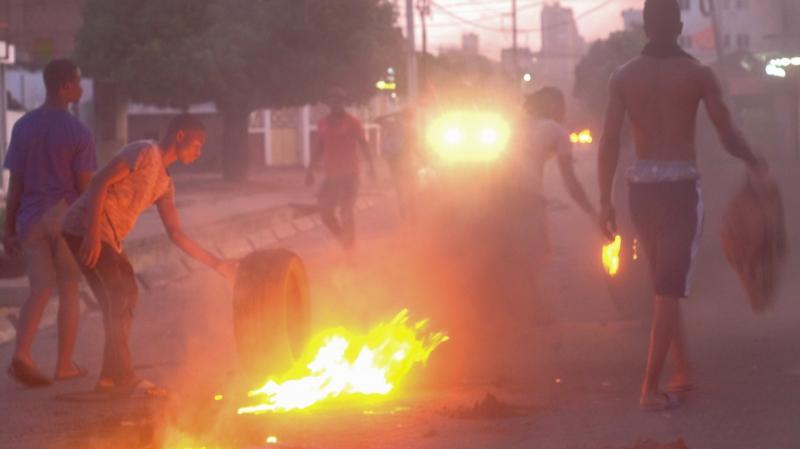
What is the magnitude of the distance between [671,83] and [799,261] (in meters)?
9.85

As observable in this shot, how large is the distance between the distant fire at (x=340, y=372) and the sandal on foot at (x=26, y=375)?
1.57 m

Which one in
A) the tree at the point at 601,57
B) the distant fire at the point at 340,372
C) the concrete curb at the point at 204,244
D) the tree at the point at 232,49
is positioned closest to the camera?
the distant fire at the point at 340,372

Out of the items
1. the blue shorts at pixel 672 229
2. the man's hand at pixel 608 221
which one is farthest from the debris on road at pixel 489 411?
the man's hand at pixel 608 221

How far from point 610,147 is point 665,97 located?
401 mm

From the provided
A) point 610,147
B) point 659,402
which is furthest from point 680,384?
point 610,147

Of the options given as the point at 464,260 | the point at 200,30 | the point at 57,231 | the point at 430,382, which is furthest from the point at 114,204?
the point at 200,30

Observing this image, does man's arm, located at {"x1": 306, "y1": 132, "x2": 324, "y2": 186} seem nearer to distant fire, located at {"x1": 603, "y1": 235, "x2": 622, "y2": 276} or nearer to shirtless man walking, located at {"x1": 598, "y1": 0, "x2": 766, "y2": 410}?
distant fire, located at {"x1": 603, "y1": 235, "x2": 622, "y2": 276}

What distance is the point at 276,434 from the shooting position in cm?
690

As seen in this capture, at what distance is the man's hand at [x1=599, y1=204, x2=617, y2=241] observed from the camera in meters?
8.11

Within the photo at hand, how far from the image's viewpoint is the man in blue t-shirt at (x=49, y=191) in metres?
9.25

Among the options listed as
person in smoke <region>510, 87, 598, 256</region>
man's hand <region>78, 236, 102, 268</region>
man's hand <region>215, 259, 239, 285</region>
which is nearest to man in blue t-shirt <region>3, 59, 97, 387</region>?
man's hand <region>78, 236, 102, 268</region>

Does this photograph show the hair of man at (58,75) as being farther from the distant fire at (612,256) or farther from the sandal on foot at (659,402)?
the sandal on foot at (659,402)

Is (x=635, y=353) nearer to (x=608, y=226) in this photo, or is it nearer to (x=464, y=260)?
(x=608, y=226)

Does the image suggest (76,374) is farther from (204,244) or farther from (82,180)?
(204,244)
